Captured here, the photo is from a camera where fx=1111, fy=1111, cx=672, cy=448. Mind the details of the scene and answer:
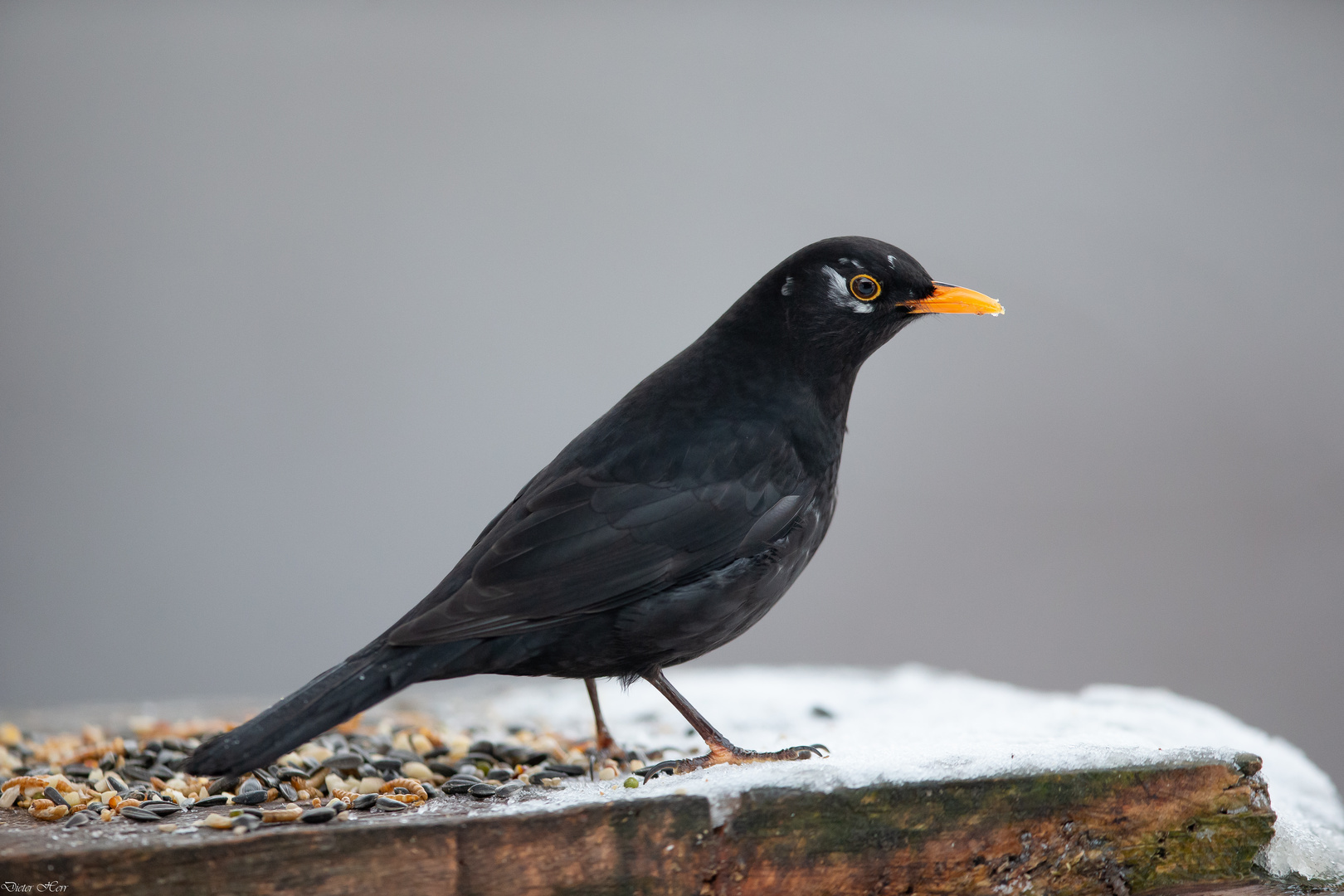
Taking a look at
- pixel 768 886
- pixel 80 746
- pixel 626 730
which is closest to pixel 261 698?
pixel 80 746

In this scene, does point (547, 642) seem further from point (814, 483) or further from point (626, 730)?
point (626, 730)

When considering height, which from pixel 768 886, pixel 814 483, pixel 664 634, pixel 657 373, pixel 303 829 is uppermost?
pixel 657 373

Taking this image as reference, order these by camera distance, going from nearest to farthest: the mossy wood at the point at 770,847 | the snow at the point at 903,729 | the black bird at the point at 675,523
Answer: the mossy wood at the point at 770,847 < the snow at the point at 903,729 < the black bird at the point at 675,523

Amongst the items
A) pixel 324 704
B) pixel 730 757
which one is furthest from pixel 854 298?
pixel 324 704

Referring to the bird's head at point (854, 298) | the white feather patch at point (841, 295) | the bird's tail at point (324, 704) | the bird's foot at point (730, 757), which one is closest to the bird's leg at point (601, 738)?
the bird's foot at point (730, 757)

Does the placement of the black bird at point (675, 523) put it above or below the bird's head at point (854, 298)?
below

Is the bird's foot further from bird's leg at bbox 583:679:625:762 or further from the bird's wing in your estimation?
the bird's wing

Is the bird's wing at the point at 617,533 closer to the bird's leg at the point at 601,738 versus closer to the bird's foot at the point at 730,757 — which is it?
the bird's foot at the point at 730,757
